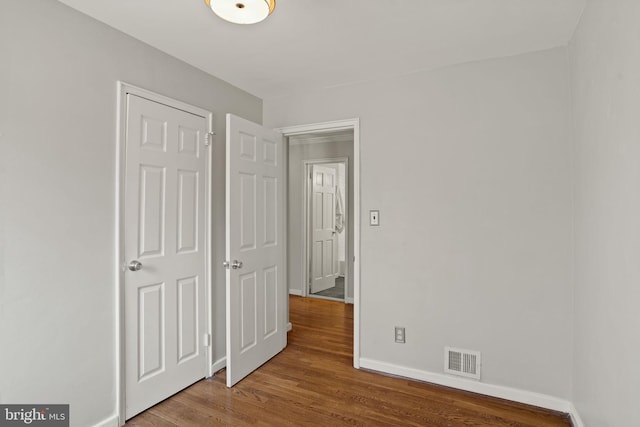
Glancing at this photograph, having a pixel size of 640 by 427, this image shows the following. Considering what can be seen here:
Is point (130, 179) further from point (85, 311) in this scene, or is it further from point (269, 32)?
point (269, 32)

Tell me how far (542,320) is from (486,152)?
1215mm

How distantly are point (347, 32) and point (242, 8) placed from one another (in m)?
0.81

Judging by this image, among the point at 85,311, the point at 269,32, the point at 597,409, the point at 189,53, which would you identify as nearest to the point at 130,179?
the point at 85,311

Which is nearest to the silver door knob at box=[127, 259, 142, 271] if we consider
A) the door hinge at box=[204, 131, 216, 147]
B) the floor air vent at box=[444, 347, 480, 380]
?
the door hinge at box=[204, 131, 216, 147]

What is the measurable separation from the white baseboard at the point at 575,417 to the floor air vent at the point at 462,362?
548 millimetres

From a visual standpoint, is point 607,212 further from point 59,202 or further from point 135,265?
point 59,202

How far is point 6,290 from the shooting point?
1.58m

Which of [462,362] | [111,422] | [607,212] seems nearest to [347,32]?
[607,212]

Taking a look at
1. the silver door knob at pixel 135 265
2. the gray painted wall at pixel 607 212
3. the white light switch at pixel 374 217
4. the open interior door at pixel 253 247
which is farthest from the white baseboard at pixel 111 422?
the gray painted wall at pixel 607 212

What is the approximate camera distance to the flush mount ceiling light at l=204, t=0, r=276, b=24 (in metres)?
1.49

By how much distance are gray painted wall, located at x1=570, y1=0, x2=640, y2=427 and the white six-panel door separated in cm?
247

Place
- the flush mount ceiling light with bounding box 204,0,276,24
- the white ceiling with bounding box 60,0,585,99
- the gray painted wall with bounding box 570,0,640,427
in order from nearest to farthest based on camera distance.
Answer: the gray painted wall with bounding box 570,0,640,427
the flush mount ceiling light with bounding box 204,0,276,24
the white ceiling with bounding box 60,0,585,99

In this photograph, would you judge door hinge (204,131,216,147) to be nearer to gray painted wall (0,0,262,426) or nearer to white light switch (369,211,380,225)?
gray painted wall (0,0,262,426)

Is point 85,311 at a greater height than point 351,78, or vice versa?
point 351,78
